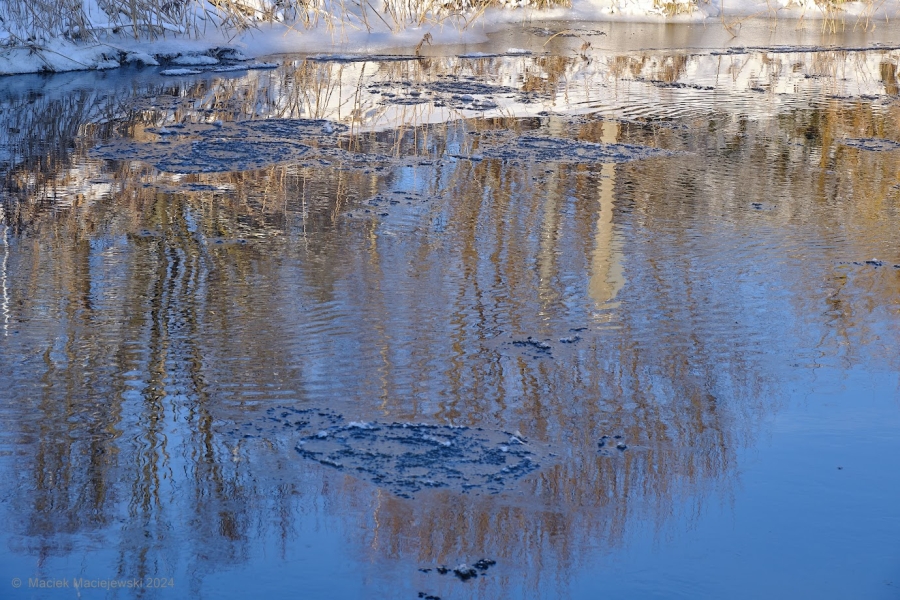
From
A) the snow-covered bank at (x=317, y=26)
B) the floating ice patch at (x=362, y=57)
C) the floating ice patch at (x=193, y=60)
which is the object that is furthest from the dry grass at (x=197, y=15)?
the floating ice patch at (x=362, y=57)

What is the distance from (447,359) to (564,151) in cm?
354

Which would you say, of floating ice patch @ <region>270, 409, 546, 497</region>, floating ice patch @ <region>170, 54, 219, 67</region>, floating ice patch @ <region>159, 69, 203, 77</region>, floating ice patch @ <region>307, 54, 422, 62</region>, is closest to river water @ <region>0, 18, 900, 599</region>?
floating ice patch @ <region>270, 409, 546, 497</region>

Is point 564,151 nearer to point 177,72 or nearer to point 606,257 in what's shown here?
point 606,257

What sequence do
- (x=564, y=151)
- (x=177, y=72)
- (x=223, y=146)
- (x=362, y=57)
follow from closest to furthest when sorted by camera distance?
(x=223, y=146), (x=564, y=151), (x=177, y=72), (x=362, y=57)

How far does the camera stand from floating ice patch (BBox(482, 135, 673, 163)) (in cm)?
692

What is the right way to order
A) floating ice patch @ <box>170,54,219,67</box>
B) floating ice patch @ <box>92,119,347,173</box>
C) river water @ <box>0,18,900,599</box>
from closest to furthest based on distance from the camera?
river water @ <box>0,18,900,599</box> → floating ice patch @ <box>92,119,347,173</box> → floating ice patch @ <box>170,54,219,67</box>

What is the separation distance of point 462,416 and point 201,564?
107 cm

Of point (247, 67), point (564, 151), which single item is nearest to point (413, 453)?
point (564, 151)

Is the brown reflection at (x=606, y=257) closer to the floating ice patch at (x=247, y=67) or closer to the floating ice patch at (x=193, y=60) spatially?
the floating ice patch at (x=247, y=67)

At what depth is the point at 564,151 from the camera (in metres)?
7.08

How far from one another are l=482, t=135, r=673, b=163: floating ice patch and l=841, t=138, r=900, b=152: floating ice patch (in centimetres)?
146

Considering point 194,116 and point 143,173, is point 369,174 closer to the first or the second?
point 143,173

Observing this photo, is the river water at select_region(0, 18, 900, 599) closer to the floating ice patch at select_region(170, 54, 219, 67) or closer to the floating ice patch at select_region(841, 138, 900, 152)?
the floating ice patch at select_region(841, 138, 900, 152)

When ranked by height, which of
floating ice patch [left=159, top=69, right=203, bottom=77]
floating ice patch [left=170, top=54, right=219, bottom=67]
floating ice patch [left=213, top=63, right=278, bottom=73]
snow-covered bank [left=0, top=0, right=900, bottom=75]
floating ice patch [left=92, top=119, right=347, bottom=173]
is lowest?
floating ice patch [left=92, top=119, right=347, bottom=173]
